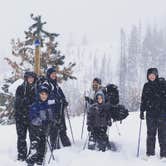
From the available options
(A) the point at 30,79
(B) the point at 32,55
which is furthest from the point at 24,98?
(B) the point at 32,55

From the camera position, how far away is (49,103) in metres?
11.7

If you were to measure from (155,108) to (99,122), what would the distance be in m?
1.66

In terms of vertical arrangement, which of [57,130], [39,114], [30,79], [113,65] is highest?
[113,65]

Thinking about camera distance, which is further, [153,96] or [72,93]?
[72,93]

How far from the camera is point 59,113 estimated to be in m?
12.4

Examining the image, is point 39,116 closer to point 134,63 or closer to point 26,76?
point 26,76

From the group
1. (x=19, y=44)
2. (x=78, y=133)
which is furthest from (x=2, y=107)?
(x=78, y=133)

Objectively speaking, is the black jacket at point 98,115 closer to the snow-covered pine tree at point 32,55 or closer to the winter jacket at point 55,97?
the winter jacket at point 55,97

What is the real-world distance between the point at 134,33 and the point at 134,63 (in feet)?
35.7

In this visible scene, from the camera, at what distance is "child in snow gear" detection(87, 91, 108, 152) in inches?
484

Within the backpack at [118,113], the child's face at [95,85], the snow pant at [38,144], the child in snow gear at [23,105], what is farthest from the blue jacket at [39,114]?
the backpack at [118,113]

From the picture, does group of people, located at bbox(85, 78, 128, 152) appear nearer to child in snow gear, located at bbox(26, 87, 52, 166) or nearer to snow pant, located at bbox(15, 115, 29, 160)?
child in snow gear, located at bbox(26, 87, 52, 166)

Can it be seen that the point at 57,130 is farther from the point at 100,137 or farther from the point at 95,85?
the point at 95,85

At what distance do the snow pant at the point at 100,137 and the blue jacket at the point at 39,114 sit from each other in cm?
187
